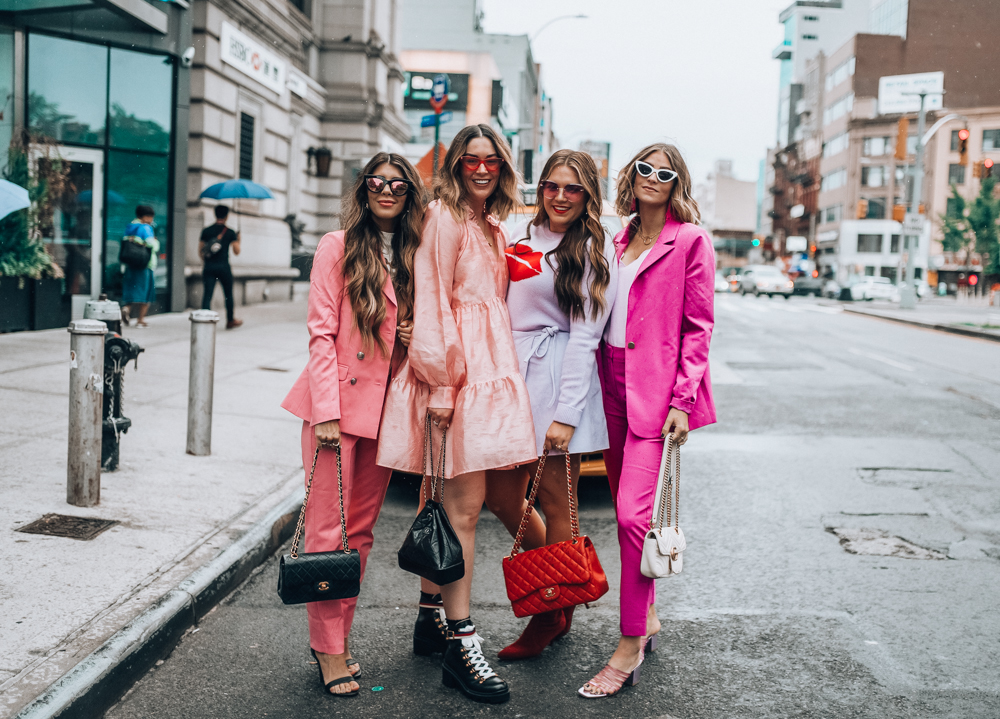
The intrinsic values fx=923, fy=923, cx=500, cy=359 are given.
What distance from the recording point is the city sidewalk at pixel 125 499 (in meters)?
3.40

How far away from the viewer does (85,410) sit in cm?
482

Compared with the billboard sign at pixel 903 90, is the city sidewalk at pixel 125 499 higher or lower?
lower

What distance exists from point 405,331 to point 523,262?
510 millimetres

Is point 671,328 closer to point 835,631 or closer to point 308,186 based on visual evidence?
point 835,631

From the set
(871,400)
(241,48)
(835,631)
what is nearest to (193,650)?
(835,631)

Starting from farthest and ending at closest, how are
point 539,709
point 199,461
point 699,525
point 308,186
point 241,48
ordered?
point 308,186
point 241,48
point 199,461
point 699,525
point 539,709

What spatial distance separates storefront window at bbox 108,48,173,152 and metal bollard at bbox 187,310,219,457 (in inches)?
393

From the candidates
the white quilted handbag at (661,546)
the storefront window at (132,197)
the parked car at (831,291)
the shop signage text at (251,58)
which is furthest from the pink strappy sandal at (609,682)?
the parked car at (831,291)

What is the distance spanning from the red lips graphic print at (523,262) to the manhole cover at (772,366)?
35.7 ft

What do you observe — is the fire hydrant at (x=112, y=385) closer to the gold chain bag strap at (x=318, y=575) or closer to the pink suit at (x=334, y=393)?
the pink suit at (x=334, y=393)

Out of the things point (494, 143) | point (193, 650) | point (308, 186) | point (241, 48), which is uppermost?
point (241, 48)

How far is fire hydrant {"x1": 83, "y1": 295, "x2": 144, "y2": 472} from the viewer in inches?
222

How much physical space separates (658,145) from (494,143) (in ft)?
2.13

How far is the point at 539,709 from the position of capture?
3.22 metres
